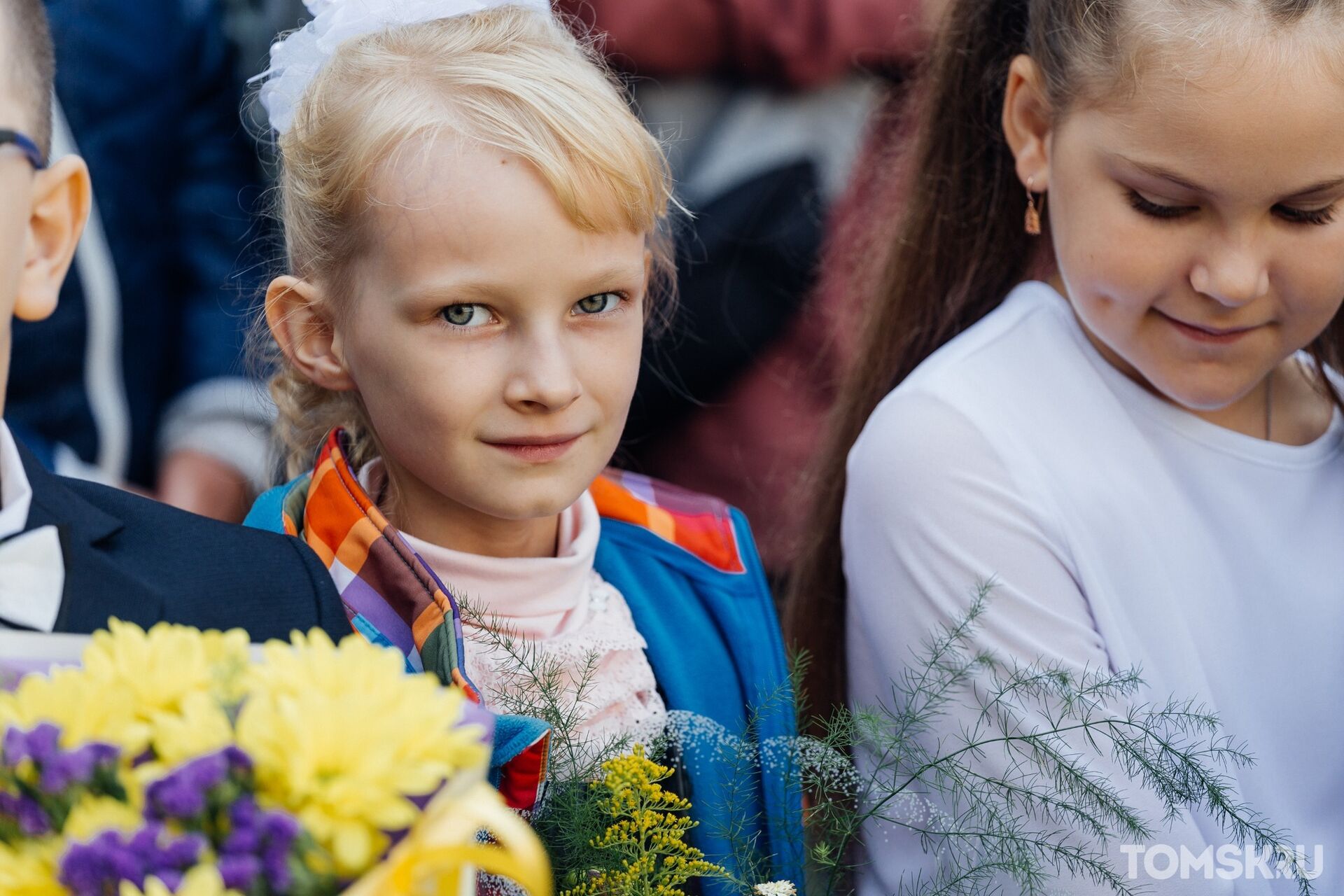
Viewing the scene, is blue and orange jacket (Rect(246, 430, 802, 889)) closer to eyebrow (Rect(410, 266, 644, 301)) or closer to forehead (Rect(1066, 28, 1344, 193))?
eyebrow (Rect(410, 266, 644, 301))

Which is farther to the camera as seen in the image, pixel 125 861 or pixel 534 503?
pixel 534 503

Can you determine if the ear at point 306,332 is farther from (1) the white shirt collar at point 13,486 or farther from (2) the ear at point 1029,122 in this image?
(2) the ear at point 1029,122

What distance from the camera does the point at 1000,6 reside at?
1.80 meters

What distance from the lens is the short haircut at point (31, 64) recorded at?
40.5 inches

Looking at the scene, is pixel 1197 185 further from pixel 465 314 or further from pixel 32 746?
pixel 32 746

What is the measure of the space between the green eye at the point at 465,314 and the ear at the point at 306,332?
0.17 m

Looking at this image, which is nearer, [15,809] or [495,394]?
[15,809]

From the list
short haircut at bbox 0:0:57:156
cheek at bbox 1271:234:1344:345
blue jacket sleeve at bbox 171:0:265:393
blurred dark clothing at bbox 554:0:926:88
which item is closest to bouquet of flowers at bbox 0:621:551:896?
short haircut at bbox 0:0:57:156

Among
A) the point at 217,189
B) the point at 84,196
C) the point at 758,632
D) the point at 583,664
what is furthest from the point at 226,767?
the point at 217,189

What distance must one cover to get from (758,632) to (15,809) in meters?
1.01

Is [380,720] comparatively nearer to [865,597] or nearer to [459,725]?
[459,725]

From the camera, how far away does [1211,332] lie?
5.14 ft

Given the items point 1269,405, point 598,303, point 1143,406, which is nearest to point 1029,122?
point 1143,406

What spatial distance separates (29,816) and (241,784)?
0.12 m
